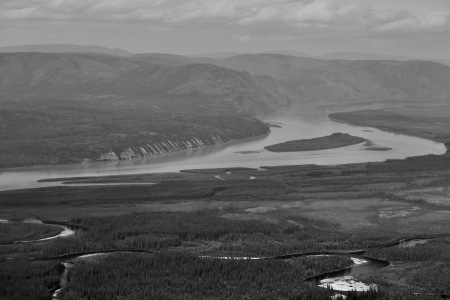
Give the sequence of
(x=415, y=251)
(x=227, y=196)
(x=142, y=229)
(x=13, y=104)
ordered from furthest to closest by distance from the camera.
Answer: (x=13, y=104), (x=227, y=196), (x=142, y=229), (x=415, y=251)

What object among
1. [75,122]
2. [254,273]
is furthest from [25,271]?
[75,122]

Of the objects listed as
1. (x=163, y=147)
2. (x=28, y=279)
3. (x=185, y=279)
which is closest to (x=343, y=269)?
(x=185, y=279)

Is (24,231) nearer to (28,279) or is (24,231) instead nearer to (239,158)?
(28,279)

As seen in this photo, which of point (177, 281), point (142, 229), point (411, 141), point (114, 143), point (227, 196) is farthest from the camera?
point (411, 141)

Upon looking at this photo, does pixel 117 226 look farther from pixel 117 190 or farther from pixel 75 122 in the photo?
pixel 75 122

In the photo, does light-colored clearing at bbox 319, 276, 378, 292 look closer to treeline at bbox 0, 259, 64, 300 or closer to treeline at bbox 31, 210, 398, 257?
treeline at bbox 31, 210, 398, 257

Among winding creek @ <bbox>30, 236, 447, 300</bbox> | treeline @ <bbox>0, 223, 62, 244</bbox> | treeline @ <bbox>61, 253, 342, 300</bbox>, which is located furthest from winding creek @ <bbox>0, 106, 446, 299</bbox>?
treeline @ <bbox>61, 253, 342, 300</bbox>

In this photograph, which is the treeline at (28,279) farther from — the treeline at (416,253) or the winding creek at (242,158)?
the treeline at (416,253)
